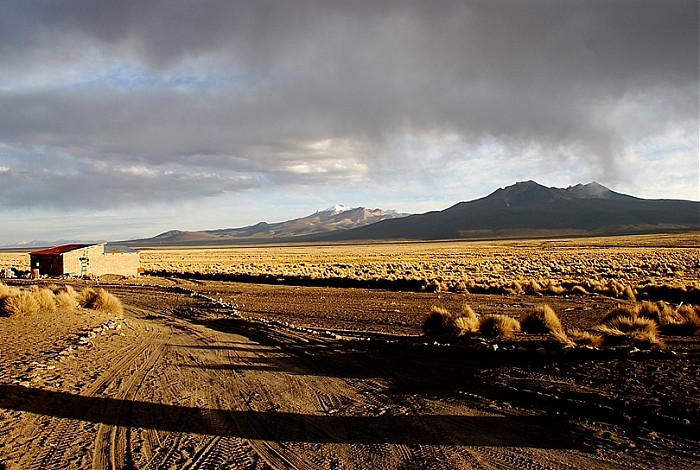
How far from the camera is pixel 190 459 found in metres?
6.56

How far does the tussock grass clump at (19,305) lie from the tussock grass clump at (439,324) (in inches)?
470

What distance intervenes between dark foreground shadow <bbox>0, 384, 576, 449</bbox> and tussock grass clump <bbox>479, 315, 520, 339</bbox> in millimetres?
6593

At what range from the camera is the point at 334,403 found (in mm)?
8891

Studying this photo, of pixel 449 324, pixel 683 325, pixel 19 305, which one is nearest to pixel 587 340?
pixel 683 325

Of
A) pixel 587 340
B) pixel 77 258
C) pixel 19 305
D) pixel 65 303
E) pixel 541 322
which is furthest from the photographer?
pixel 77 258

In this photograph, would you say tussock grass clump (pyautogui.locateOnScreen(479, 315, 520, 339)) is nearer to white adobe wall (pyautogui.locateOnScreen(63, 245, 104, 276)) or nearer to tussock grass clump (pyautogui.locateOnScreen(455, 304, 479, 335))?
tussock grass clump (pyautogui.locateOnScreen(455, 304, 479, 335))

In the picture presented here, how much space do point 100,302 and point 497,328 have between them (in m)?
14.8

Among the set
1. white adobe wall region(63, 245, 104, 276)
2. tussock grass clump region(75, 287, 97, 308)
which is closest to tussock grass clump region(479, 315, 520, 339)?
tussock grass clump region(75, 287, 97, 308)

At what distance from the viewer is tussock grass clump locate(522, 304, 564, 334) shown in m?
15.3

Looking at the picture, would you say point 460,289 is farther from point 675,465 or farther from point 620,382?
point 675,465

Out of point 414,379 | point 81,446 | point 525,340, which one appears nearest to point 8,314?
point 81,446

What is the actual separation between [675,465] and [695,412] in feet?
5.99

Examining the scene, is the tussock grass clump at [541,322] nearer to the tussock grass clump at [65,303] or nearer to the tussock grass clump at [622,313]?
the tussock grass clump at [622,313]

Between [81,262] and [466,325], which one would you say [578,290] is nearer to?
[466,325]
